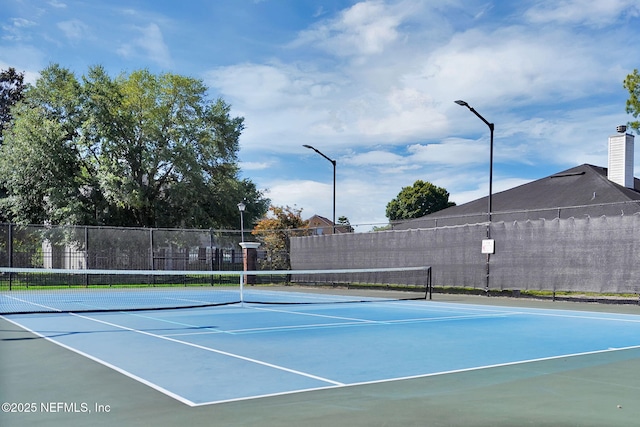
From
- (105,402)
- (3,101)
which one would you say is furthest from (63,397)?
(3,101)

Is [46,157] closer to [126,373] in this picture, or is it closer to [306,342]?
[306,342]

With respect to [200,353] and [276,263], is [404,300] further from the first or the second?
[276,263]

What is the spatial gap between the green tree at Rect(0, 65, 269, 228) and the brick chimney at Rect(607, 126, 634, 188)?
65.7ft

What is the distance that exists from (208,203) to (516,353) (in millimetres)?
29943

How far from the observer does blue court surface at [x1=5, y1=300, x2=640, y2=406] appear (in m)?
6.29

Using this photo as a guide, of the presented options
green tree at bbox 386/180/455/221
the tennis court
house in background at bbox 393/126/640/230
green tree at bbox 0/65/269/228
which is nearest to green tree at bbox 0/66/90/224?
green tree at bbox 0/65/269/228

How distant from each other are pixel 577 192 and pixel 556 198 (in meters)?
0.93

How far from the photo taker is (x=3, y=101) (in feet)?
149

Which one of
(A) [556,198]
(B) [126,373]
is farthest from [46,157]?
(B) [126,373]

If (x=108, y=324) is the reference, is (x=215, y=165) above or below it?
above

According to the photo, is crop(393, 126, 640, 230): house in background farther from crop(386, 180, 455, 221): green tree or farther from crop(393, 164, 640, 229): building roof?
crop(386, 180, 455, 221): green tree

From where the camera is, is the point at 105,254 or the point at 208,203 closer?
the point at 105,254

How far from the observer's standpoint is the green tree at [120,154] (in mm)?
33500

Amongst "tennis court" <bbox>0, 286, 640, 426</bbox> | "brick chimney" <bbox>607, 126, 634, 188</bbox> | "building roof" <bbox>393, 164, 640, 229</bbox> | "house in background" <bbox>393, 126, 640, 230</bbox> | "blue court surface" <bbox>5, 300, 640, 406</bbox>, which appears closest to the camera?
"tennis court" <bbox>0, 286, 640, 426</bbox>
